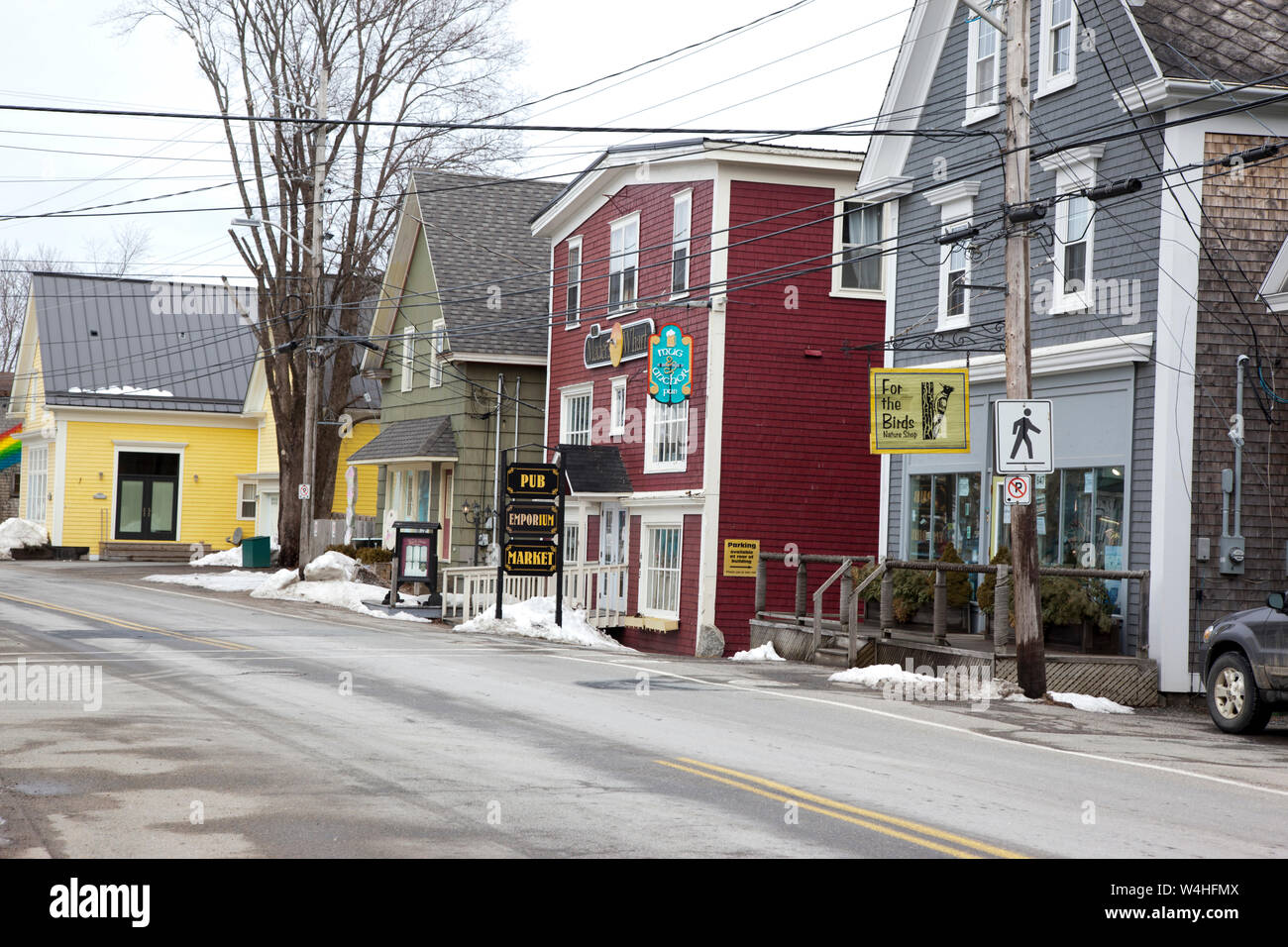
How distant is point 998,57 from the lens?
22.2 metres

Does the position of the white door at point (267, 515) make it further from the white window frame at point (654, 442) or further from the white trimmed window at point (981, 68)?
the white trimmed window at point (981, 68)

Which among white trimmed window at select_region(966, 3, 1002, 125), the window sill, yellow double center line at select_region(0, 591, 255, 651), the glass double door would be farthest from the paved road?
the glass double door

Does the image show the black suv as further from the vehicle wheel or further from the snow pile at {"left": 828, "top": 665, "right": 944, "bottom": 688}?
the snow pile at {"left": 828, "top": 665, "right": 944, "bottom": 688}

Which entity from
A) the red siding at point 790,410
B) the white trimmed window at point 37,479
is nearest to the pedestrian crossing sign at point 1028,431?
the red siding at point 790,410

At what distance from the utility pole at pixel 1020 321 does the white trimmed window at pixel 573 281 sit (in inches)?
720

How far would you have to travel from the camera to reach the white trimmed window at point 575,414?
3353 cm

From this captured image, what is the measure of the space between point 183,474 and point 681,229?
32.0 meters

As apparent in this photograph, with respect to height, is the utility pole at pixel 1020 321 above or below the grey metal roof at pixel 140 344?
below

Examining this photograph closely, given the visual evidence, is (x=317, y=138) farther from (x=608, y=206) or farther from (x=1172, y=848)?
(x=1172, y=848)

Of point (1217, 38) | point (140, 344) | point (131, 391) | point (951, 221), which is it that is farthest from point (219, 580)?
point (1217, 38)

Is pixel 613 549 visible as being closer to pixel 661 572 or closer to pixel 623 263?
pixel 661 572

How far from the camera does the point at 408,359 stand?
41.0m

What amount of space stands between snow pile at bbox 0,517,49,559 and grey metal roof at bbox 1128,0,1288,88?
4459 cm
